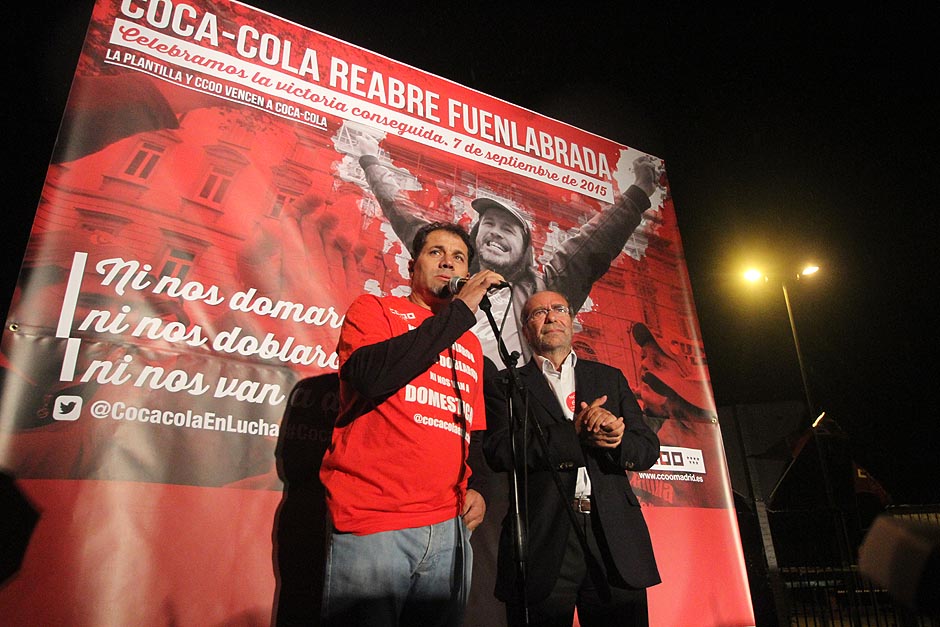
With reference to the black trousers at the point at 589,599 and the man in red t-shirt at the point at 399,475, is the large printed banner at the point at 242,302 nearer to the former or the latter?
the black trousers at the point at 589,599

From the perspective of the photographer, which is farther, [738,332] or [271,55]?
[738,332]

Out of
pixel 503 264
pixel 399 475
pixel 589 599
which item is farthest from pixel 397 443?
pixel 503 264

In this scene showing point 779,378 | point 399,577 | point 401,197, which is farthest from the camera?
point 779,378

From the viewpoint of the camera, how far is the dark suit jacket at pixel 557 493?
1.97 metres

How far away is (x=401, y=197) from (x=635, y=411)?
1.41 metres

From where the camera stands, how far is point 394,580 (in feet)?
4.83

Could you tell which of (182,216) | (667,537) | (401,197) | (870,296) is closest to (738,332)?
(870,296)

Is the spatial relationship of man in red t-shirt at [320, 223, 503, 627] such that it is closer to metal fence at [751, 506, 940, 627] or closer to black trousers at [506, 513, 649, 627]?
black trousers at [506, 513, 649, 627]

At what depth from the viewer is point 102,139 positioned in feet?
7.00

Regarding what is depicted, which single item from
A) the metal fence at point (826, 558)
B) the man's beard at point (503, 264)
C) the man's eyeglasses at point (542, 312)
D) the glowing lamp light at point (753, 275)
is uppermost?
the glowing lamp light at point (753, 275)

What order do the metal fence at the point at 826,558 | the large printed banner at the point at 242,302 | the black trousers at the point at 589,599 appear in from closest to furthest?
the large printed banner at the point at 242,302
the black trousers at the point at 589,599
the metal fence at the point at 826,558

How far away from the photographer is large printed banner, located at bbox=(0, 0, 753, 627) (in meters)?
1.81

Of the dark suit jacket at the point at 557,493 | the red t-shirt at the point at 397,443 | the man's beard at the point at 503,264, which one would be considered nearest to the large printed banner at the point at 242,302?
the man's beard at the point at 503,264

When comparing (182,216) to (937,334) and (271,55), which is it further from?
(937,334)
